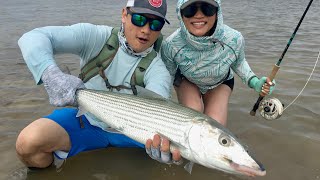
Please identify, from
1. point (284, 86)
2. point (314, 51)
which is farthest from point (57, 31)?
point (314, 51)

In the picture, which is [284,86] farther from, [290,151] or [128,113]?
[128,113]

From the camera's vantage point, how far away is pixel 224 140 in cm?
302

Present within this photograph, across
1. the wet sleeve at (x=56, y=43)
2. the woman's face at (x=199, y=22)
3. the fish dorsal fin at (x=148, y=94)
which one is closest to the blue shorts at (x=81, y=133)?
the wet sleeve at (x=56, y=43)

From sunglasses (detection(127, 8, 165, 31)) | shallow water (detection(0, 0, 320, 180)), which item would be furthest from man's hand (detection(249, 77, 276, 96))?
sunglasses (detection(127, 8, 165, 31))

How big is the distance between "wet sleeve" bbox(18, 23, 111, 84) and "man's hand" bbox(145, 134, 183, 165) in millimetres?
1406

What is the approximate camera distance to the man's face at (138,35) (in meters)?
4.21

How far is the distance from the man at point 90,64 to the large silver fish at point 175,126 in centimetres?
38

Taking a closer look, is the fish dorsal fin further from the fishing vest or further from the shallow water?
the shallow water

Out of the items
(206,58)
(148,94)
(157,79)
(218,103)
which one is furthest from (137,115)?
(218,103)

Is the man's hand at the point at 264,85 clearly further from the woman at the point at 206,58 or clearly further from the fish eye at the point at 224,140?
the fish eye at the point at 224,140

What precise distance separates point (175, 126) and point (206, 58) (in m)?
2.12

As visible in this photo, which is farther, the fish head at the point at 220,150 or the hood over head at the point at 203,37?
the hood over head at the point at 203,37

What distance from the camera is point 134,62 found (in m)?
4.43

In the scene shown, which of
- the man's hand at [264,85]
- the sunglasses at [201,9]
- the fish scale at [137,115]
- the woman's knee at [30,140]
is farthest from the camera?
the man's hand at [264,85]
